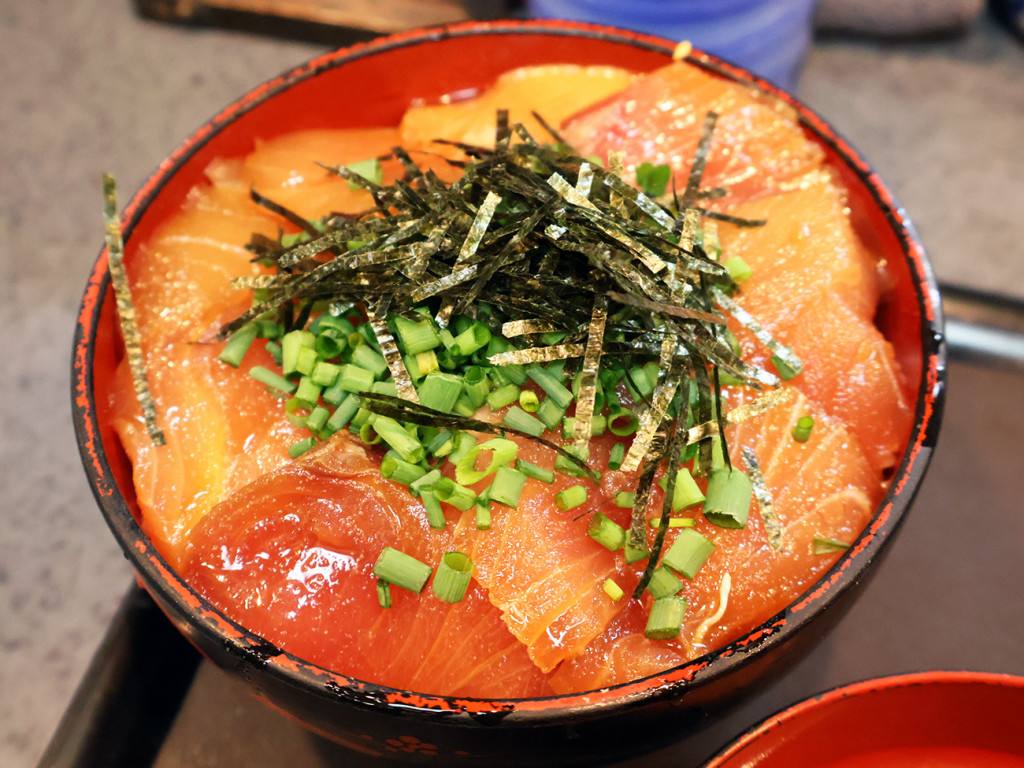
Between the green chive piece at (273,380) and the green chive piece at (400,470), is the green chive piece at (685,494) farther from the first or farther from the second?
the green chive piece at (273,380)

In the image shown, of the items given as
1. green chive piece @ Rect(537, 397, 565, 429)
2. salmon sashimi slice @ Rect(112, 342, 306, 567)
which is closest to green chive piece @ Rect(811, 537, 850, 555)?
green chive piece @ Rect(537, 397, 565, 429)

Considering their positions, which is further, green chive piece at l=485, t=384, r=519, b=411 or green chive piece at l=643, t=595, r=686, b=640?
green chive piece at l=485, t=384, r=519, b=411

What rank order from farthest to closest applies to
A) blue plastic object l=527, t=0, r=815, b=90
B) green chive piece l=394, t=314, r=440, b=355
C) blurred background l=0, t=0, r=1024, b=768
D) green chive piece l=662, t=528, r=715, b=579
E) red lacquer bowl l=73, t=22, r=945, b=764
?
1. blue plastic object l=527, t=0, r=815, b=90
2. blurred background l=0, t=0, r=1024, b=768
3. green chive piece l=394, t=314, r=440, b=355
4. green chive piece l=662, t=528, r=715, b=579
5. red lacquer bowl l=73, t=22, r=945, b=764

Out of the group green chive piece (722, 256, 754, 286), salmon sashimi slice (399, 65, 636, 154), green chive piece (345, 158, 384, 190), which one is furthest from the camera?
salmon sashimi slice (399, 65, 636, 154)

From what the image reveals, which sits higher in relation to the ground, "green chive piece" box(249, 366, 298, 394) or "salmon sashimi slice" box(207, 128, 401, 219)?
"salmon sashimi slice" box(207, 128, 401, 219)

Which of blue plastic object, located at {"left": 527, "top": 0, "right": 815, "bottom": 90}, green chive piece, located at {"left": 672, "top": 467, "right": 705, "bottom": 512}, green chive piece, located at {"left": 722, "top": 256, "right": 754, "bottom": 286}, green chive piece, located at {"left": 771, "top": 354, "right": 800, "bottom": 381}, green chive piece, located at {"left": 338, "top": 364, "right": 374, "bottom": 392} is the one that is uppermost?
blue plastic object, located at {"left": 527, "top": 0, "right": 815, "bottom": 90}

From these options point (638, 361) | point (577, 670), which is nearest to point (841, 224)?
point (638, 361)

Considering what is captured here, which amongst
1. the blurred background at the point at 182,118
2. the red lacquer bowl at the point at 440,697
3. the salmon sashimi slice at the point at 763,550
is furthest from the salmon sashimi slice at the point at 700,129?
the blurred background at the point at 182,118

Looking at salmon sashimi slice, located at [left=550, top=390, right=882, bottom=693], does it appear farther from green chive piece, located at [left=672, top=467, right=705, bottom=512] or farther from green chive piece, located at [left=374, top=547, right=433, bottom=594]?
green chive piece, located at [left=374, top=547, right=433, bottom=594]
